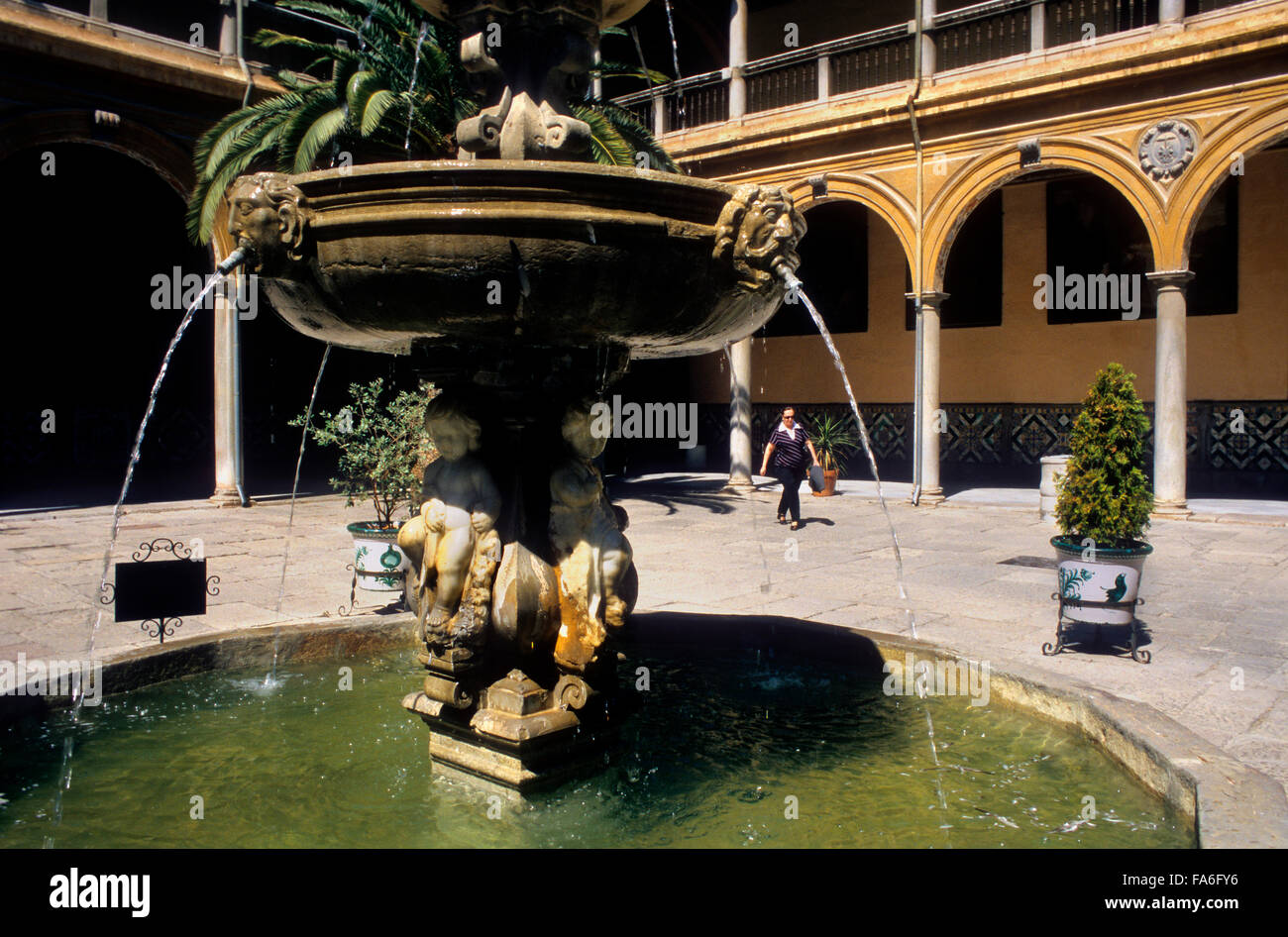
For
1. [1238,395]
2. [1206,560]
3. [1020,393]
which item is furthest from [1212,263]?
[1206,560]

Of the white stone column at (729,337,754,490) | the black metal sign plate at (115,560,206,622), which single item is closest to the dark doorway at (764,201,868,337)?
the white stone column at (729,337,754,490)

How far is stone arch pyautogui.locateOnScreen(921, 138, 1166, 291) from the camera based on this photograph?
12359mm

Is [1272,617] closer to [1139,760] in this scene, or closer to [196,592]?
[1139,760]

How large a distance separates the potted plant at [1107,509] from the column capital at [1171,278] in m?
7.70

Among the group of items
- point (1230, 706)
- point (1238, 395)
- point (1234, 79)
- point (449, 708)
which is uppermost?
point (1234, 79)

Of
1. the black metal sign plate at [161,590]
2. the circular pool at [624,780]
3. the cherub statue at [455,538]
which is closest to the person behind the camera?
the circular pool at [624,780]

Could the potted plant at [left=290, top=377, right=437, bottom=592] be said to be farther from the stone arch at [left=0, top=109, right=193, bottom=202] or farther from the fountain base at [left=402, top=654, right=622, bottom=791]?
the stone arch at [left=0, top=109, right=193, bottom=202]

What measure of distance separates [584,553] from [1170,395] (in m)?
10.8

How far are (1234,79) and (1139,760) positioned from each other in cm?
1087

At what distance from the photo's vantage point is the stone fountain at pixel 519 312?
10.1 ft

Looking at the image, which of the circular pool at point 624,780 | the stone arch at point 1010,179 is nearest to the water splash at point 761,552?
the circular pool at point 624,780

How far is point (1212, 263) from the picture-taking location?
49.8 ft

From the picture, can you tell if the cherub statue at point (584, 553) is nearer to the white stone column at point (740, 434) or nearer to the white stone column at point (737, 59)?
the white stone column at point (740, 434)

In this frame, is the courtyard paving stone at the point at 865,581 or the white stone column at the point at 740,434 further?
the white stone column at the point at 740,434
